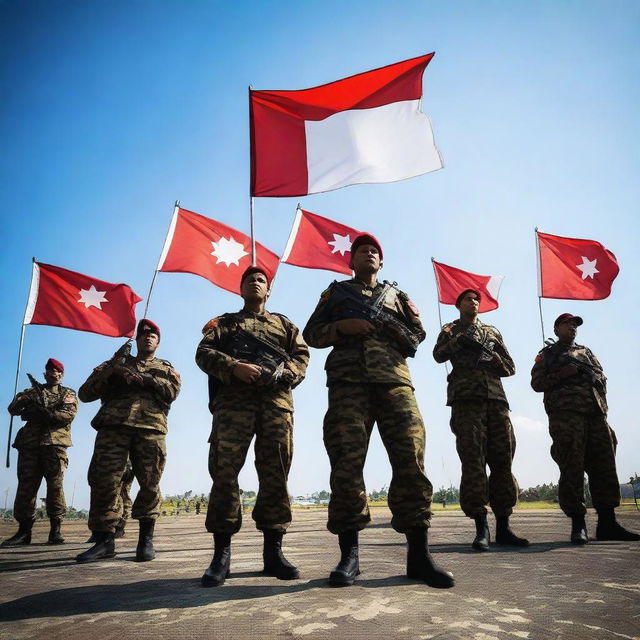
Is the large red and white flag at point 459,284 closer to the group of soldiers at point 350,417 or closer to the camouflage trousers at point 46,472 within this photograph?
the group of soldiers at point 350,417

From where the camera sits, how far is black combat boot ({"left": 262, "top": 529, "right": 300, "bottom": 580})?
2.85 meters

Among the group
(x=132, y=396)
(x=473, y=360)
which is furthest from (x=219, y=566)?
(x=473, y=360)

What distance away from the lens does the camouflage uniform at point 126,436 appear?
4320 mm

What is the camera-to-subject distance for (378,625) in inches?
72.2

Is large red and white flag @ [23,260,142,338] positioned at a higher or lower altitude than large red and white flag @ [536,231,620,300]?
lower

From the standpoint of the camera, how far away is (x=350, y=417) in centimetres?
304

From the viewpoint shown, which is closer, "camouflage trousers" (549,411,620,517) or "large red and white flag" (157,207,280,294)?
"camouflage trousers" (549,411,620,517)

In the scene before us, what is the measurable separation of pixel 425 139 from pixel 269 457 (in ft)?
12.9

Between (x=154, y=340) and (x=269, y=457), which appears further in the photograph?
(x=154, y=340)

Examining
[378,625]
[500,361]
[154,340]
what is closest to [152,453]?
[154,340]

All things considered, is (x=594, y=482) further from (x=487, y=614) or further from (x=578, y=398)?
(x=487, y=614)

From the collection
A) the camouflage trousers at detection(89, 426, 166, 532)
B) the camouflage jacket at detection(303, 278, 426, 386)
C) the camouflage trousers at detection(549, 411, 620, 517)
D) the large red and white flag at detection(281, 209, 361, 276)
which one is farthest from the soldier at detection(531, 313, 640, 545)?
the large red and white flag at detection(281, 209, 361, 276)

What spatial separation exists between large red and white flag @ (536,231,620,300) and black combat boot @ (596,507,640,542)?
17.3 ft

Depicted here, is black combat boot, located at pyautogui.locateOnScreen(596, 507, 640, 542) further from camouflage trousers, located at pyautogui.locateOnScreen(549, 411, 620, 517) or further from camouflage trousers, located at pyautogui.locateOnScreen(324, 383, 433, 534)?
camouflage trousers, located at pyautogui.locateOnScreen(324, 383, 433, 534)
